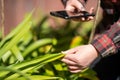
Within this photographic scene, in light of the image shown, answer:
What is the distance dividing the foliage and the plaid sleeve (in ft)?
0.44

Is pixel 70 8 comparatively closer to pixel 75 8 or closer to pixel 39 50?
pixel 75 8

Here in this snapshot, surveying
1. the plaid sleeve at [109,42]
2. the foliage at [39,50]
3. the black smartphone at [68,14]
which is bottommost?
the foliage at [39,50]

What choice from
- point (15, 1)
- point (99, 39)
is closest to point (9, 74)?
point (99, 39)

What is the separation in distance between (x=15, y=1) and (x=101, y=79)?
2.98 ft

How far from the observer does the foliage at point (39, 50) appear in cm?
145

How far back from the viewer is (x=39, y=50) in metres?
1.92

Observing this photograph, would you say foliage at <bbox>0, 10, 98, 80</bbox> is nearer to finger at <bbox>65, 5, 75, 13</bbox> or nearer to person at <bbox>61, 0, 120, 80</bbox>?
person at <bbox>61, 0, 120, 80</bbox>

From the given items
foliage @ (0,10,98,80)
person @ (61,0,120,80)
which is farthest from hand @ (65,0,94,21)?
foliage @ (0,10,98,80)

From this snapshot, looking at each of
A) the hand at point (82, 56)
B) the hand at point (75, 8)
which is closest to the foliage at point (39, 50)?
the hand at point (82, 56)

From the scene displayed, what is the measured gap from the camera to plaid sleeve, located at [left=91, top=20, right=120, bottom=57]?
1.35 metres

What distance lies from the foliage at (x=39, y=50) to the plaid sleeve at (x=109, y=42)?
0.14 m

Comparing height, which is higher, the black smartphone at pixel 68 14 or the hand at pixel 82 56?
the black smartphone at pixel 68 14

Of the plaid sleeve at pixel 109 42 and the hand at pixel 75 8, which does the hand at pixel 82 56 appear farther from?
the hand at pixel 75 8

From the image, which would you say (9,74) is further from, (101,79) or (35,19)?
(35,19)
